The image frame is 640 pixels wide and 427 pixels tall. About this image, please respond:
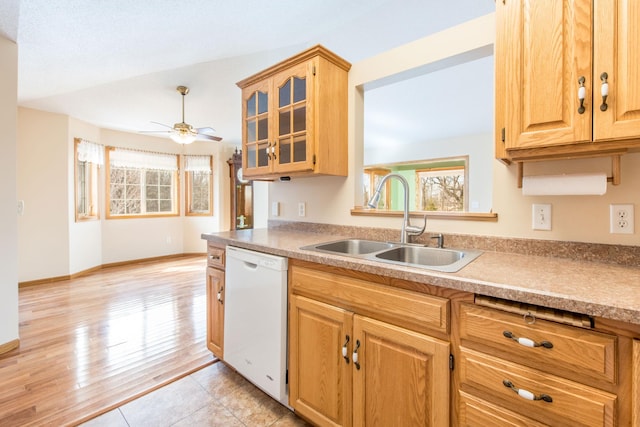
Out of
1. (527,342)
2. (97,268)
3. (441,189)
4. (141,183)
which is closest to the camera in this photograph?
(527,342)

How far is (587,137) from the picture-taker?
977mm

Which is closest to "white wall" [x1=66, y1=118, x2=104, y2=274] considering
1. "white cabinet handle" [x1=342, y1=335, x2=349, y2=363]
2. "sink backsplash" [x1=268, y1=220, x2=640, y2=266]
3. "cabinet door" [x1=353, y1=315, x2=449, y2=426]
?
"sink backsplash" [x1=268, y1=220, x2=640, y2=266]

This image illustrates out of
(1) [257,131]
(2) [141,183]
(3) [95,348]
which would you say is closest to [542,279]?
(1) [257,131]

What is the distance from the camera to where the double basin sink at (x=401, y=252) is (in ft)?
4.66

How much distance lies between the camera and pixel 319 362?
1.38 meters

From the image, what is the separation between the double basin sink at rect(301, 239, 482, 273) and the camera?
1422mm

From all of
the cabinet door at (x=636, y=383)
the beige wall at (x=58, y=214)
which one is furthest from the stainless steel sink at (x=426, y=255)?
the beige wall at (x=58, y=214)

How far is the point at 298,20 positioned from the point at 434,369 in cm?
242

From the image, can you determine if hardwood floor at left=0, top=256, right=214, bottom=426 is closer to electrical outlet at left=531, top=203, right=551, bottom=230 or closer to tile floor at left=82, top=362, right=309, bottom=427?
tile floor at left=82, top=362, right=309, bottom=427

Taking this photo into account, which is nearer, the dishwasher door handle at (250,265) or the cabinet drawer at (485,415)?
the cabinet drawer at (485,415)

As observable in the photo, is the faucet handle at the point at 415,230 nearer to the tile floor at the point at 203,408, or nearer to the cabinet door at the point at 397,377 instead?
the cabinet door at the point at 397,377

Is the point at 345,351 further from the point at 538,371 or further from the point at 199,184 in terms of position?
the point at 199,184

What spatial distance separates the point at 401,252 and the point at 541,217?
0.66 metres

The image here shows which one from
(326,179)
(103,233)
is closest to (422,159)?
(326,179)
